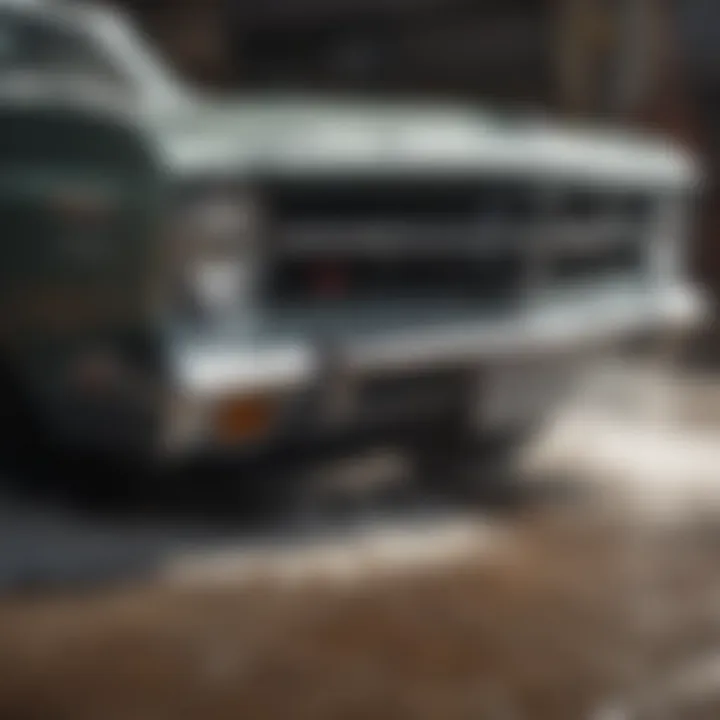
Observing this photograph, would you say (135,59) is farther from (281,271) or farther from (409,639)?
(409,639)

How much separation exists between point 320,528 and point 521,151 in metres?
1.21

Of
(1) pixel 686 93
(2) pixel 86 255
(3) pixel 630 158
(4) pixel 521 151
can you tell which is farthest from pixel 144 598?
(1) pixel 686 93

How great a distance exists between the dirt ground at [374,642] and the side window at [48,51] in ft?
5.91

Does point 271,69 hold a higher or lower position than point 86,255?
higher

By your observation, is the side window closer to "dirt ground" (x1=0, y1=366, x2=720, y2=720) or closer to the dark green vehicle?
the dark green vehicle

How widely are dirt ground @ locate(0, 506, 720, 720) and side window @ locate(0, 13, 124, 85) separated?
1.80m

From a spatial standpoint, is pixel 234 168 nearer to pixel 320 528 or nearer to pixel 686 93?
pixel 320 528

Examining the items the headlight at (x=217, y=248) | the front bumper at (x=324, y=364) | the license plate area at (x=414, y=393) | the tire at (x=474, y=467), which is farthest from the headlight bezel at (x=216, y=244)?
the tire at (x=474, y=467)

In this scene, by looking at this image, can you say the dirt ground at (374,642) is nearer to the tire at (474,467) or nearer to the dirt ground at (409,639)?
the dirt ground at (409,639)

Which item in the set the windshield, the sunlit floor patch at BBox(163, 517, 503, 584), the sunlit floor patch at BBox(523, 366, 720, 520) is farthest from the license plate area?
the windshield

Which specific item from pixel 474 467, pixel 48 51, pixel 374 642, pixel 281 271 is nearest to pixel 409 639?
pixel 374 642

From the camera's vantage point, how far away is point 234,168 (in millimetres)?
3645

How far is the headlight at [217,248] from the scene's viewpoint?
3627 millimetres

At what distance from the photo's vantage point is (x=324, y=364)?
149 inches
